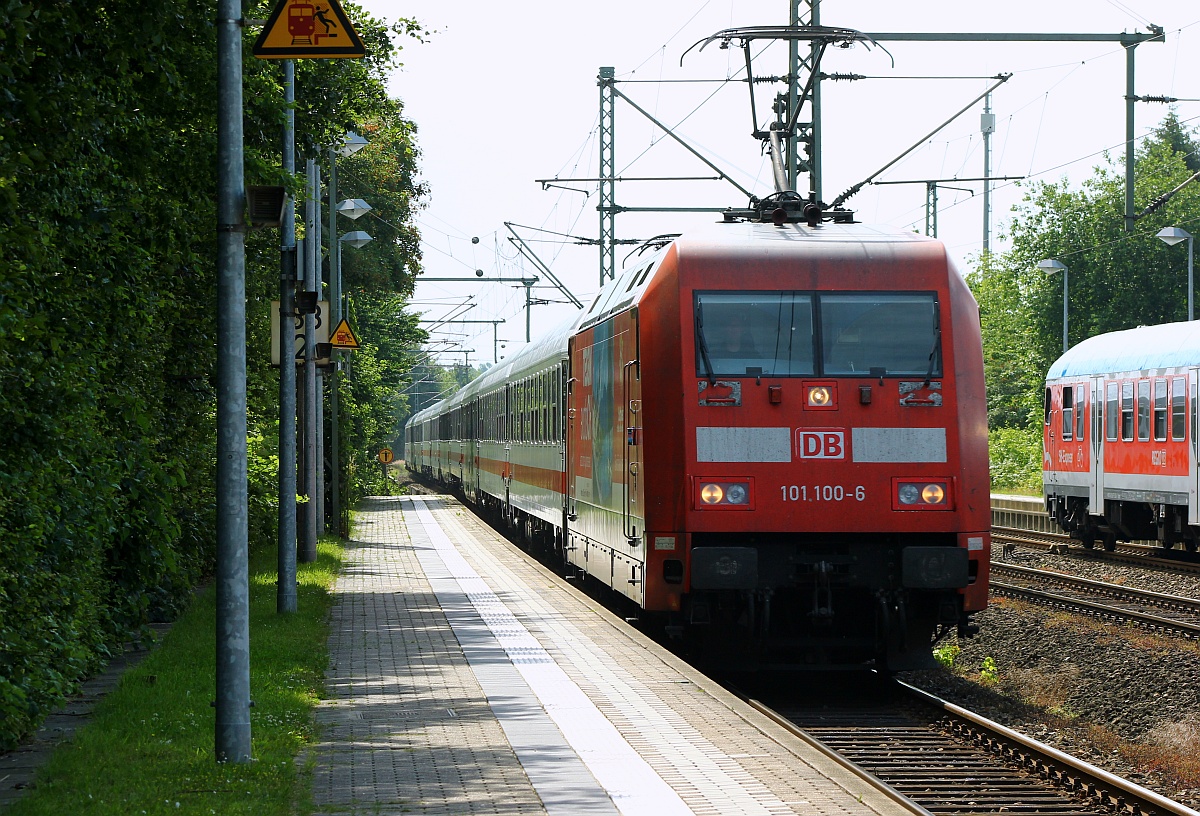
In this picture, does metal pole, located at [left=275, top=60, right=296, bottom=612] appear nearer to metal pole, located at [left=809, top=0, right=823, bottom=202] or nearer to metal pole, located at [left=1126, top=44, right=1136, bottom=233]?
metal pole, located at [left=809, top=0, right=823, bottom=202]

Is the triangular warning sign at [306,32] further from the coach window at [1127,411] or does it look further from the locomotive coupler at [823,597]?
the coach window at [1127,411]

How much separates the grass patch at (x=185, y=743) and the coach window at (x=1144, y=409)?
16.6 meters

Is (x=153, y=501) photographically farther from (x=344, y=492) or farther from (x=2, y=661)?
(x=344, y=492)

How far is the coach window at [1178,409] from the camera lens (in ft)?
80.6

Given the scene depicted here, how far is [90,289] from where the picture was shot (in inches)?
382

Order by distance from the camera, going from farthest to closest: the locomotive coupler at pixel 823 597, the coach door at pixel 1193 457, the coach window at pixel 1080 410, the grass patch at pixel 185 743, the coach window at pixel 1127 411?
the coach window at pixel 1080 410 < the coach window at pixel 1127 411 < the coach door at pixel 1193 457 < the locomotive coupler at pixel 823 597 < the grass patch at pixel 185 743

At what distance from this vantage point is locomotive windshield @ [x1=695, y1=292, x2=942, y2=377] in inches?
477

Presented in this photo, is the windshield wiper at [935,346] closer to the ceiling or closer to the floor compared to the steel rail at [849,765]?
closer to the ceiling

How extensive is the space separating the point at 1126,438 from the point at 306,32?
20955mm

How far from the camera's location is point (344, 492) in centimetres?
3247

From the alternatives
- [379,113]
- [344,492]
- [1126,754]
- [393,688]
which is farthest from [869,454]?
[344,492]

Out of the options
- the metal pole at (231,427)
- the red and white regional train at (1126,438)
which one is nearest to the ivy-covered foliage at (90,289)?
the metal pole at (231,427)

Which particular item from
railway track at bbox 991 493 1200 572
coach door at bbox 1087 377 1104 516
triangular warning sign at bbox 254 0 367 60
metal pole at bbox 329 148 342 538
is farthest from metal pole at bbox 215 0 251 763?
coach door at bbox 1087 377 1104 516

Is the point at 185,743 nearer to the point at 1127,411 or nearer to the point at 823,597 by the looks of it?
the point at 823,597
